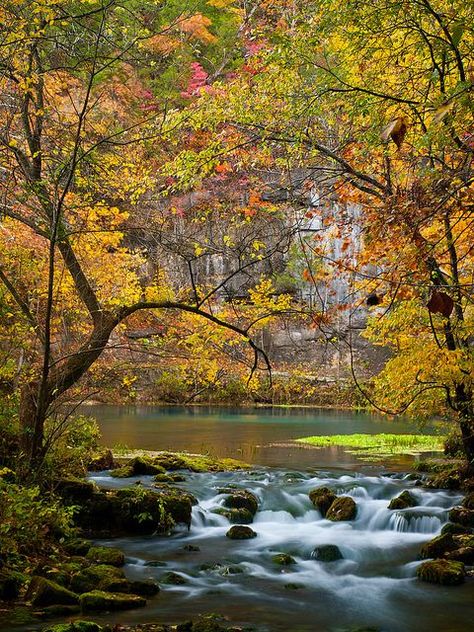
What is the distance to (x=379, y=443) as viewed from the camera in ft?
65.3

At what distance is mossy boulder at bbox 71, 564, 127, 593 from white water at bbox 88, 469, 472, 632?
528 mm

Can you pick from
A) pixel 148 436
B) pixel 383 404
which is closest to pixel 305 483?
pixel 383 404

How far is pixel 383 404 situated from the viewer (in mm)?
10312

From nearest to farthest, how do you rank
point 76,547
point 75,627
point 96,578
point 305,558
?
point 75,627 < point 96,578 < point 76,547 < point 305,558

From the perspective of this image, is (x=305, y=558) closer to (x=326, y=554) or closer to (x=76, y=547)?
(x=326, y=554)

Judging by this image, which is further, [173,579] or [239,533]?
[239,533]

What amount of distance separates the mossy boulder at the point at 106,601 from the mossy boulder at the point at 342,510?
4.93 meters

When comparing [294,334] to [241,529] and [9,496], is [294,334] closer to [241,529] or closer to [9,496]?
[241,529]

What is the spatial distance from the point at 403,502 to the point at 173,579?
197 inches

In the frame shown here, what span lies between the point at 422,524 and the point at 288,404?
2568 centimetres

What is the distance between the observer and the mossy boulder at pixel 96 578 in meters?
5.95

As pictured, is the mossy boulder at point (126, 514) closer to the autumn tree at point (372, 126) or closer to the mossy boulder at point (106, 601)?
the mossy boulder at point (106, 601)

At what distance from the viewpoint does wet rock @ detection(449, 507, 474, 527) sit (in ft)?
30.2

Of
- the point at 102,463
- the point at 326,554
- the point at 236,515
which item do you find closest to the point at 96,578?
the point at 326,554
